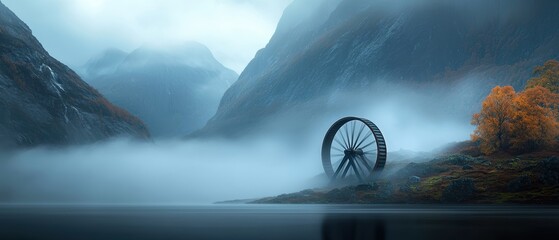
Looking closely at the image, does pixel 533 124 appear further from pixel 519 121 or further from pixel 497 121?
pixel 497 121

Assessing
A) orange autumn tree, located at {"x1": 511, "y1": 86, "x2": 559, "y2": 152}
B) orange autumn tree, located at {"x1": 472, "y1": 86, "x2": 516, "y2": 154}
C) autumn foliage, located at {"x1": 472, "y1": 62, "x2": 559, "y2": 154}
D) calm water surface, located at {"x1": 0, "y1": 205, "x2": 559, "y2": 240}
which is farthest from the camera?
orange autumn tree, located at {"x1": 472, "y1": 86, "x2": 516, "y2": 154}

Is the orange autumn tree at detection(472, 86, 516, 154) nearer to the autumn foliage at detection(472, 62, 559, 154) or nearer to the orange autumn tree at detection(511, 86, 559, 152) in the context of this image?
the autumn foliage at detection(472, 62, 559, 154)

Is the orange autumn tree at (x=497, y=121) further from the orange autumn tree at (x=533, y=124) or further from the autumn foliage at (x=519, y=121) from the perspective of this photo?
the orange autumn tree at (x=533, y=124)

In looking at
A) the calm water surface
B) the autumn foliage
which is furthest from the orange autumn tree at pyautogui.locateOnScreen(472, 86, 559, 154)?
the calm water surface

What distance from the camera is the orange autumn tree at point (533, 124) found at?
343 ft

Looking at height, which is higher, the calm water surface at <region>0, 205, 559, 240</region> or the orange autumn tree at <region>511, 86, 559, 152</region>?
the orange autumn tree at <region>511, 86, 559, 152</region>

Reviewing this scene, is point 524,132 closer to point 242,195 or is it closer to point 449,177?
point 449,177

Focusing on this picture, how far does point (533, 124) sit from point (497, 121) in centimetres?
687

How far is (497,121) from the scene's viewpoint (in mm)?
108875

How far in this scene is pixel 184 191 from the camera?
19950cm

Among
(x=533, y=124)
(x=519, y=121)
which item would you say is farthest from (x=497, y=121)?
(x=533, y=124)

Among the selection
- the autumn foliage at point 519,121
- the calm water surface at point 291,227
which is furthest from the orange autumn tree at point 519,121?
the calm water surface at point 291,227

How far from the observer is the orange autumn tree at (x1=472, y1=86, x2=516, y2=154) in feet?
357

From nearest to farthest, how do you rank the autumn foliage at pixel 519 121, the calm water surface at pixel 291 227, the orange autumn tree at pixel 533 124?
the calm water surface at pixel 291 227, the orange autumn tree at pixel 533 124, the autumn foliage at pixel 519 121
